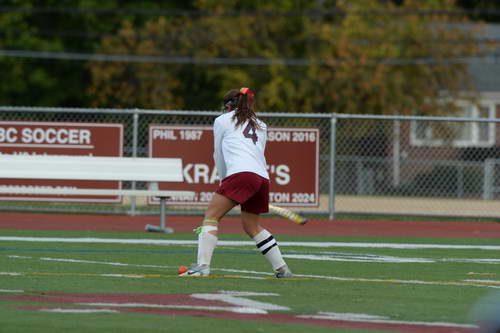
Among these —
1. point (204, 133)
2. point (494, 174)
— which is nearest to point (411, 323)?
point (204, 133)

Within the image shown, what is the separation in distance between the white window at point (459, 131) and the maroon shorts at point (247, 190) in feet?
79.2

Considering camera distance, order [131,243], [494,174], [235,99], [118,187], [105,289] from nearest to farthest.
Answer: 1. [105,289]
2. [235,99]
3. [131,243]
4. [118,187]
5. [494,174]

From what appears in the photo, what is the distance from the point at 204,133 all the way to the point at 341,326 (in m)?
12.3

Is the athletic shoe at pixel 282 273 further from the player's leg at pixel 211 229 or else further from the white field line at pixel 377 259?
the white field line at pixel 377 259

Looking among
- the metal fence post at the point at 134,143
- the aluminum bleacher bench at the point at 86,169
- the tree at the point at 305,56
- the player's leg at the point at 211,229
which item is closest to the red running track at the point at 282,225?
the metal fence post at the point at 134,143

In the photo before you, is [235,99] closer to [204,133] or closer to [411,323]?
[411,323]

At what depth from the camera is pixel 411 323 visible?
25.3 feet

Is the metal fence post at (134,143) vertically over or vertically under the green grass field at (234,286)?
over

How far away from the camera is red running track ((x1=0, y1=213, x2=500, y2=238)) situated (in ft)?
58.2

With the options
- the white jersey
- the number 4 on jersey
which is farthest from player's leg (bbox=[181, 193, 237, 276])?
the number 4 on jersey

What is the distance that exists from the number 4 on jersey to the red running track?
656 cm

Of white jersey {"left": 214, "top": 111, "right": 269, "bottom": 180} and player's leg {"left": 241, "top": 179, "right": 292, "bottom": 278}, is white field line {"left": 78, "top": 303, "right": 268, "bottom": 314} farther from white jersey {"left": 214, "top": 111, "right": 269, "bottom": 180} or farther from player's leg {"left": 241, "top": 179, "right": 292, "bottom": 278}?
white jersey {"left": 214, "top": 111, "right": 269, "bottom": 180}

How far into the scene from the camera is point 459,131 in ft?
130

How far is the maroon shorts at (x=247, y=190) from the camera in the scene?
1074 cm
